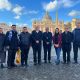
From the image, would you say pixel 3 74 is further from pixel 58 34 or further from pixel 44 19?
pixel 44 19

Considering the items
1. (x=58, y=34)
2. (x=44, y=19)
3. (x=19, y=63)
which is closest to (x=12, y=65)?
(x=19, y=63)

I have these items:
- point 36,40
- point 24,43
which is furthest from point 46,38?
point 24,43

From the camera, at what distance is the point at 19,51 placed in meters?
13.8

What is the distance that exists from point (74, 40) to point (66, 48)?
635 millimetres

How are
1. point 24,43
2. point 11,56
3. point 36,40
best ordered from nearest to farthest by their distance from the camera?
point 11,56, point 24,43, point 36,40

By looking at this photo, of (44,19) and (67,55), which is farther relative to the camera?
(44,19)

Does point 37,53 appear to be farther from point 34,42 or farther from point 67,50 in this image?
point 67,50

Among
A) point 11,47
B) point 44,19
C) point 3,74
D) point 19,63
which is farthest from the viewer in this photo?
point 44,19

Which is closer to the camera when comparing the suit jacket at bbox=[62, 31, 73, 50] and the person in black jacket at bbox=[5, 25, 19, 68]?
the person in black jacket at bbox=[5, 25, 19, 68]

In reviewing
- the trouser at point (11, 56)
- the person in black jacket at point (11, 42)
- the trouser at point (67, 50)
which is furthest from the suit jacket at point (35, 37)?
the trouser at point (67, 50)

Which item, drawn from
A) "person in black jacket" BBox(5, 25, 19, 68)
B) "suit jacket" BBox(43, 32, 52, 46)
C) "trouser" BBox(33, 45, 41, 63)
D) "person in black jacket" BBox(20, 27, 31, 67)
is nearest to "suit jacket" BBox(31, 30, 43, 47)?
A: "trouser" BBox(33, 45, 41, 63)

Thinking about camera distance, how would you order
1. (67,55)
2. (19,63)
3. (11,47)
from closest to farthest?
1. (11,47)
2. (19,63)
3. (67,55)

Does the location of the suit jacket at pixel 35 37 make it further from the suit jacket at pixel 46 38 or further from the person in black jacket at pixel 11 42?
the person in black jacket at pixel 11 42

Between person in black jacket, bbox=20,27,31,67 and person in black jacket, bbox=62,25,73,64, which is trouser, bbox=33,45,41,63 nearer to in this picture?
person in black jacket, bbox=20,27,31,67
